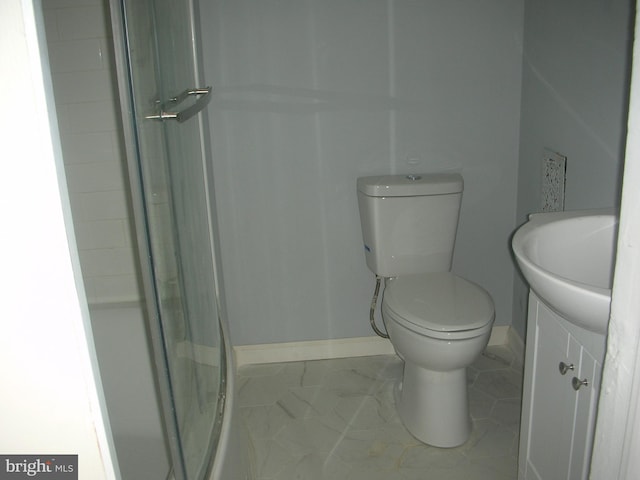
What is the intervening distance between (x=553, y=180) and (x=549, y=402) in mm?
944

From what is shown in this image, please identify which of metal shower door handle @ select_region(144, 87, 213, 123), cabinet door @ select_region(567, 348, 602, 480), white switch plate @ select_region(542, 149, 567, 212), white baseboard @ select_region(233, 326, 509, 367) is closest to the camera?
metal shower door handle @ select_region(144, 87, 213, 123)

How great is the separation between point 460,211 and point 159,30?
163 centimetres

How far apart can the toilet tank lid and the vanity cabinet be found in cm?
82

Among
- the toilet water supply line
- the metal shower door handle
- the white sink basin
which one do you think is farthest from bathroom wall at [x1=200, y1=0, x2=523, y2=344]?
the white sink basin

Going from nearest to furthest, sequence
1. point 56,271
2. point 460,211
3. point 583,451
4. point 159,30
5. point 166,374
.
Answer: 1. point 56,271
2. point 166,374
3. point 159,30
4. point 583,451
5. point 460,211

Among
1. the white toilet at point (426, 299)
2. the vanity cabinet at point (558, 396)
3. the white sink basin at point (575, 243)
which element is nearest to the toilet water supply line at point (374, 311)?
the white toilet at point (426, 299)

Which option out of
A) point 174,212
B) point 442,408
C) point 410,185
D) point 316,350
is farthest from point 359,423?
point 174,212

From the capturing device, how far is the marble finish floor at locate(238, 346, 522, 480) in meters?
1.98

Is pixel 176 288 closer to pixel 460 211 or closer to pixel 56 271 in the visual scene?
pixel 56 271

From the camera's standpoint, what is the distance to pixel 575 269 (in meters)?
1.41

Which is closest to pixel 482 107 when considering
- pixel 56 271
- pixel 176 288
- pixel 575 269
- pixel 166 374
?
pixel 575 269

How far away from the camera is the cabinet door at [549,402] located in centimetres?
133

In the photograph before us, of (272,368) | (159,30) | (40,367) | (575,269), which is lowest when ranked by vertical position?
(272,368)

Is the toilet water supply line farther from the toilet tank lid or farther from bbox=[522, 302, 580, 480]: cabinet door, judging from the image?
bbox=[522, 302, 580, 480]: cabinet door
